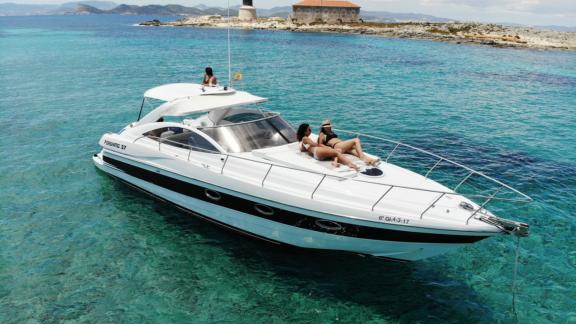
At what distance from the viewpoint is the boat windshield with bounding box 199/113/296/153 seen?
10086mm

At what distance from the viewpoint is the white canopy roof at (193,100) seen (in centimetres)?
1110

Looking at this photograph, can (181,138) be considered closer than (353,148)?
No

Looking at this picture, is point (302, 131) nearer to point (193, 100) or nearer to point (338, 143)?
point (338, 143)

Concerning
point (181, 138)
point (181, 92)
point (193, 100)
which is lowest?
point (181, 138)

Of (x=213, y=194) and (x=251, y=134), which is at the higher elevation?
(x=251, y=134)

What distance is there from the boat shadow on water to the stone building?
12685 cm

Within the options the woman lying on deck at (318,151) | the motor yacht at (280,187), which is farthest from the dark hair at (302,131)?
the motor yacht at (280,187)

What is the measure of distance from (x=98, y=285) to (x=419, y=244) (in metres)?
6.77

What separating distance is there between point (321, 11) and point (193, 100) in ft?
413

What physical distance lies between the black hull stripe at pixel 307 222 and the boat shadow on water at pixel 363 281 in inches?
40.1

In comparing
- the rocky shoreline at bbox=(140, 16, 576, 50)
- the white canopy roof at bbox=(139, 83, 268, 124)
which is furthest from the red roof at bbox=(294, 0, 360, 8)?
the white canopy roof at bbox=(139, 83, 268, 124)

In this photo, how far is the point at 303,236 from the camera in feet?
27.9

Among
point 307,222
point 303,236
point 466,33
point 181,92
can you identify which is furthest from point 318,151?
point 466,33

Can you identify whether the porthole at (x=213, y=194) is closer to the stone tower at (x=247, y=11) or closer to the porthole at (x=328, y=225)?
Result: the porthole at (x=328, y=225)
